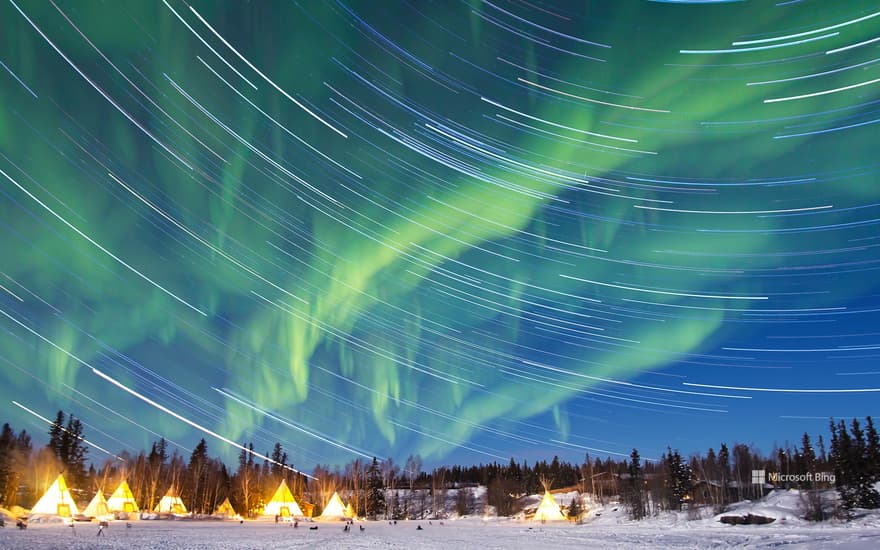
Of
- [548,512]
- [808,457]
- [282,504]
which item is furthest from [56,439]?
[808,457]

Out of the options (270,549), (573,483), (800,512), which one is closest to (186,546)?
(270,549)

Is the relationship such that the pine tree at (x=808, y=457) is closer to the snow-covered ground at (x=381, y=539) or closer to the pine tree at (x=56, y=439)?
the snow-covered ground at (x=381, y=539)

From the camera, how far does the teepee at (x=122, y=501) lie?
70312mm

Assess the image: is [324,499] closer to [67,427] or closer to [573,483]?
[67,427]

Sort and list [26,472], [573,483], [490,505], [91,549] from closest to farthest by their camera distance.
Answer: [91,549]
[26,472]
[490,505]
[573,483]

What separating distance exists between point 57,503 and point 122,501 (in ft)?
76.8

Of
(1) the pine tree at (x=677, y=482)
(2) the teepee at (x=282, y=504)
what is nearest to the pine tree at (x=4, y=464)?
(2) the teepee at (x=282, y=504)

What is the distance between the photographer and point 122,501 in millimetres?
71250

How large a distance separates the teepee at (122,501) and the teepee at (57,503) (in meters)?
20.7

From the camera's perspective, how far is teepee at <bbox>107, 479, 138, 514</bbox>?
231 feet

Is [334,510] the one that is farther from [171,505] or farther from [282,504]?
[171,505]

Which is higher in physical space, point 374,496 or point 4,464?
point 4,464

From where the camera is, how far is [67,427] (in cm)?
9469

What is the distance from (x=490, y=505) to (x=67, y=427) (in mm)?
85698
